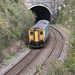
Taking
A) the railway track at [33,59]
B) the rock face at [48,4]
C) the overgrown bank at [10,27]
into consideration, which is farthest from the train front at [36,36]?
the rock face at [48,4]

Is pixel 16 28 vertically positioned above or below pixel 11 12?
below

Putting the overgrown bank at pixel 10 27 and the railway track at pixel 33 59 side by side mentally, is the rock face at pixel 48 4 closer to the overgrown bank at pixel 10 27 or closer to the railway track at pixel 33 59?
the overgrown bank at pixel 10 27

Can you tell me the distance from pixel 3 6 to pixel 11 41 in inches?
201

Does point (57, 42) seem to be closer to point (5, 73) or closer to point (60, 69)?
point (5, 73)

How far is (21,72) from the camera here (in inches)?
451

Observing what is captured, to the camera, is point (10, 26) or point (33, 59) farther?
point (10, 26)

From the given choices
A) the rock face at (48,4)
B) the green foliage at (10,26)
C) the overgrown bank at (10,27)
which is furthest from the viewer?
the rock face at (48,4)

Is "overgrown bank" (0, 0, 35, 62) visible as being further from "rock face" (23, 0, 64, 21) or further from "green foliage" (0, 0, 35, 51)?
"rock face" (23, 0, 64, 21)

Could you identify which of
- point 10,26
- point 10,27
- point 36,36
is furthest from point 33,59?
point 10,26

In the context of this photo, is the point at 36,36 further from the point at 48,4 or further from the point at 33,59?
the point at 48,4

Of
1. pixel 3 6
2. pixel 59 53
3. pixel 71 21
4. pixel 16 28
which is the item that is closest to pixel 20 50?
pixel 16 28

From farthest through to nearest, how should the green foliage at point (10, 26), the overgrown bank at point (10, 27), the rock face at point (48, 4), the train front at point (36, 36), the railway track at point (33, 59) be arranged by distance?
the rock face at point (48, 4)
the train front at point (36, 36)
the green foliage at point (10, 26)
the overgrown bank at point (10, 27)
the railway track at point (33, 59)

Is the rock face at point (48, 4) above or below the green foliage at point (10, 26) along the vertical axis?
below

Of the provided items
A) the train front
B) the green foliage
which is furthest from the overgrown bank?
the train front
